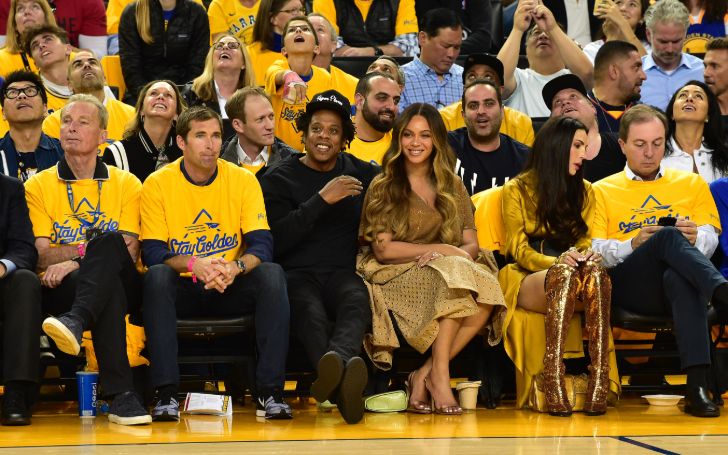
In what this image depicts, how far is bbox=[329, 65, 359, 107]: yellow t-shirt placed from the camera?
717cm

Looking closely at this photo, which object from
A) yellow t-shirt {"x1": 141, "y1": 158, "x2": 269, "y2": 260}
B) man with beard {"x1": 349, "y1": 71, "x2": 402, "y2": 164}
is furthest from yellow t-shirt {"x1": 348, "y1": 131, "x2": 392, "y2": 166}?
yellow t-shirt {"x1": 141, "y1": 158, "x2": 269, "y2": 260}

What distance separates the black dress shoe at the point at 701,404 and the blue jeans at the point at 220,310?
1.68 metres

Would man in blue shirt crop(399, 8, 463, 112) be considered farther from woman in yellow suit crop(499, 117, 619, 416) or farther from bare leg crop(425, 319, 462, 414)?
bare leg crop(425, 319, 462, 414)

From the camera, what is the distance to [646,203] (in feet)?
17.9

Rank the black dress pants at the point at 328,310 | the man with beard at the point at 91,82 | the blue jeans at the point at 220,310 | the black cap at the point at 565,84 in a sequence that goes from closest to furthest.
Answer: the blue jeans at the point at 220,310 → the black dress pants at the point at 328,310 → the black cap at the point at 565,84 → the man with beard at the point at 91,82

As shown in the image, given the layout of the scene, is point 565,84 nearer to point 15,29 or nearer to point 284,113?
point 284,113

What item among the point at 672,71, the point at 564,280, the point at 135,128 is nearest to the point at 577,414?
the point at 564,280

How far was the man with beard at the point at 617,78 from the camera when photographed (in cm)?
695

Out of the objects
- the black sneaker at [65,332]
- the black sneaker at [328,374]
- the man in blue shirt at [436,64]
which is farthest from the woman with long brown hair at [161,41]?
the black sneaker at [328,374]

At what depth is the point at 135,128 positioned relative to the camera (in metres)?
6.00

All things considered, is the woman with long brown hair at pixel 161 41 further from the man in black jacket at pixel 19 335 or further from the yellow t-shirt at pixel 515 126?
the man in black jacket at pixel 19 335

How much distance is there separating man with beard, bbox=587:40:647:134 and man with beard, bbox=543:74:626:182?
1.73ft

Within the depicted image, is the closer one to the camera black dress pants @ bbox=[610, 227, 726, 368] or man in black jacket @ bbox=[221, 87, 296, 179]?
black dress pants @ bbox=[610, 227, 726, 368]

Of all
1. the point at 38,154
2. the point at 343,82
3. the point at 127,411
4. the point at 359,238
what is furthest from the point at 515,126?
the point at 127,411
